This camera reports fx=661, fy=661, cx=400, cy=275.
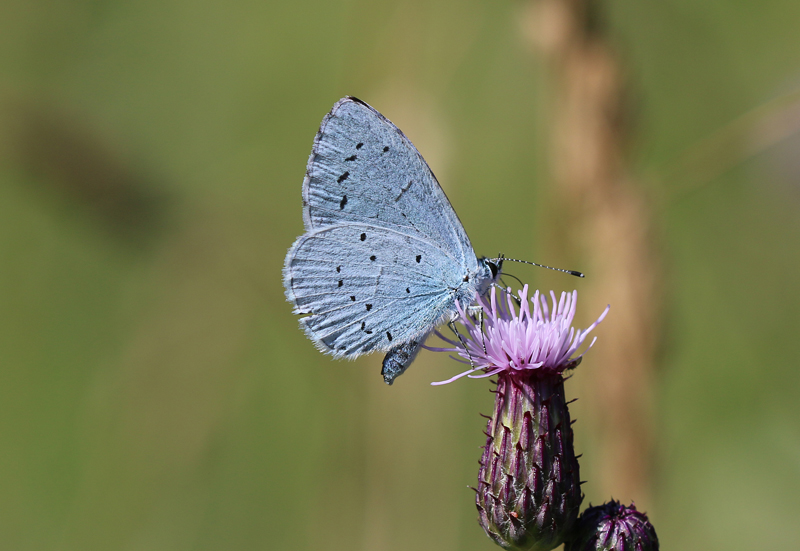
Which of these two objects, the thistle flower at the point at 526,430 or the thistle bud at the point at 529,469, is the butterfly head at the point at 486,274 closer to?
the thistle flower at the point at 526,430

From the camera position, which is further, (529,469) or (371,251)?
(371,251)

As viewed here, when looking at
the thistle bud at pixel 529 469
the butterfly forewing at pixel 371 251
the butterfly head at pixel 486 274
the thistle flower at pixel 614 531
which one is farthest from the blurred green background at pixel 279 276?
the thistle flower at pixel 614 531

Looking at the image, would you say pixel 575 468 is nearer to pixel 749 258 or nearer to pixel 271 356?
pixel 749 258

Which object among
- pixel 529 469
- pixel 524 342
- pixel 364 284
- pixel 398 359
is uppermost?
pixel 364 284

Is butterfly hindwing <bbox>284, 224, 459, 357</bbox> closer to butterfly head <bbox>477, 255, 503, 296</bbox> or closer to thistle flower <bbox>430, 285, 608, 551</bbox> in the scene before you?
butterfly head <bbox>477, 255, 503, 296</bbox>

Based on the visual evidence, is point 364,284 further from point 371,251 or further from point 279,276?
point 279,276

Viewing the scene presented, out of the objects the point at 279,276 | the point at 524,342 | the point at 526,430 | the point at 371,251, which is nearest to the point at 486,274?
the point at 524,342

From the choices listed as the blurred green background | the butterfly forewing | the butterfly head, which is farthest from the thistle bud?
the blurred green background
